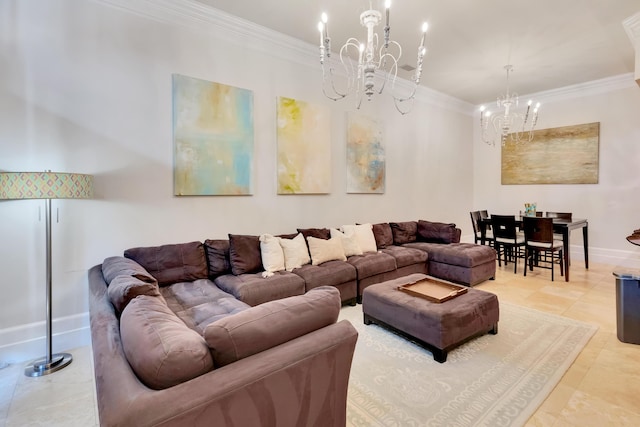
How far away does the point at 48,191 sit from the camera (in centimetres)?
213

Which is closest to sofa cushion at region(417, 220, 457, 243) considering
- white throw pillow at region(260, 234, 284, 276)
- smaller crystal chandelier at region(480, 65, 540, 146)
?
smaller crystal chandelier at region(480, 65, 540, 146)

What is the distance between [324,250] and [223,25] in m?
2.83

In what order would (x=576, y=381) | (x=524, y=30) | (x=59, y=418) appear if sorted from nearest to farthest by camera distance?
(x=59, y=418) < (x=576, y=381) < (x=524, y=30)

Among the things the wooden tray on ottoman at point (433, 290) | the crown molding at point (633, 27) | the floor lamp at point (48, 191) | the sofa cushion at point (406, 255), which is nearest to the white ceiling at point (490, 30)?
the crown molding at point (633, 27)

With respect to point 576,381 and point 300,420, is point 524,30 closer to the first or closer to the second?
point 576,381

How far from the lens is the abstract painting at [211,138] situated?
3.20 m

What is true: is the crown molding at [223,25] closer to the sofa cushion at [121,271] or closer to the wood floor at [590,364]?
the sofa cushion at [121,271]

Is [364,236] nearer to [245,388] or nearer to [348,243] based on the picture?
[348,243]

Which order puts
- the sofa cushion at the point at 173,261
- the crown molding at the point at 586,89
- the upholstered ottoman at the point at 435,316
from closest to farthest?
the upholstered ottoman at the point at 435,316 < the sofa cushion at the point at 173,261 < the crown molding at the point at 586,89

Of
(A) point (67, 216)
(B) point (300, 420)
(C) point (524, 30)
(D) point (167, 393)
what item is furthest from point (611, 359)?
(A) point (67, 216)

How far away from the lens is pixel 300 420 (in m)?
1.29

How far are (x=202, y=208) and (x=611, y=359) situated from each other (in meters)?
3.97

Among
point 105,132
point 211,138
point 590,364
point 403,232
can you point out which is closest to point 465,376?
point 590,364

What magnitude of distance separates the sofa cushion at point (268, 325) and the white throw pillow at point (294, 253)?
1886mm
